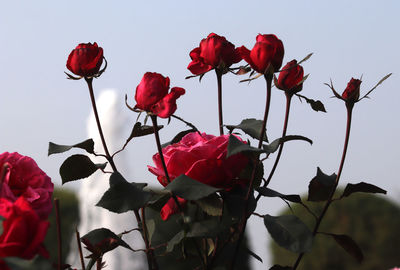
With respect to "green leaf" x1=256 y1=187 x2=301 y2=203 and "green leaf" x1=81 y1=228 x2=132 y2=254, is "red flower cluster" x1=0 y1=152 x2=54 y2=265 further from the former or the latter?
"green leaf" x1=256 y1=187 x2=301 y2=203

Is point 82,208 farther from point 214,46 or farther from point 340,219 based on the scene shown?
point 214,46

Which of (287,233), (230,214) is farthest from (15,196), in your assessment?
(287,233)

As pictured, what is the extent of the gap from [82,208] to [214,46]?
731cm

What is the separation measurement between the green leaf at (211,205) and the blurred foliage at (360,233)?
7.13 metres

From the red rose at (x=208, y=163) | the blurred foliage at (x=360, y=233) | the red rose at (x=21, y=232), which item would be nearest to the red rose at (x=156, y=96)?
the red rose at (x=208, y=163)

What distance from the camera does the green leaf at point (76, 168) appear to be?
121 centimetres

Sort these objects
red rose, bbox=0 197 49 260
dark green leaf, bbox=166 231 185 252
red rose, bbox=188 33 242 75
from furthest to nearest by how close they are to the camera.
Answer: red rose, bbox=188 33 242 75, dark green leaf, bbox=166 231 185 252, red rose, bbox=0 197 49 260

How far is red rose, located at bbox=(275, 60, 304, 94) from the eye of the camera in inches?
46.5

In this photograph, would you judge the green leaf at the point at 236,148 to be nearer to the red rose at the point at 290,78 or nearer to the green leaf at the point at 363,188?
the red rose at the point at 290,78

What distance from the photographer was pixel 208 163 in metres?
1.14

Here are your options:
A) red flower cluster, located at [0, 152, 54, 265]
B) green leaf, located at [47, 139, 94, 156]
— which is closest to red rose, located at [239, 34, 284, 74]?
green leaf, located at [47, 139, 94, 156]

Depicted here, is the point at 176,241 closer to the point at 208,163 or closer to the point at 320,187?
the point at 208,163

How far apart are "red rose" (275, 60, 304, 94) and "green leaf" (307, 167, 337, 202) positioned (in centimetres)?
21

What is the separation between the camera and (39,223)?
875 mm
